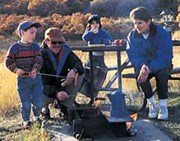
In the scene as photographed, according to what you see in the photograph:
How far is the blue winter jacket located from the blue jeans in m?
1.22

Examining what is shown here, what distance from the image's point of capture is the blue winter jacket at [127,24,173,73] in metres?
6.40

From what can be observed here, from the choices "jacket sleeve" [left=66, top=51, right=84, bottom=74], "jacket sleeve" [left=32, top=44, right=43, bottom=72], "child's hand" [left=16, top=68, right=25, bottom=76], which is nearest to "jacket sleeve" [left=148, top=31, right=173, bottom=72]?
"jacket sleeve" [left=66, top=51, right=84, bottom=74]

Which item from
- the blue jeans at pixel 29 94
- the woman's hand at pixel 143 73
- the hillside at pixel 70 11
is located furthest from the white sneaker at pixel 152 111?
the hillside at pixel 70 11

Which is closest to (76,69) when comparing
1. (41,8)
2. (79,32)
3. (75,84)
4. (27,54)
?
(75,84)

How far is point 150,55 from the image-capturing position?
6543 millimetres

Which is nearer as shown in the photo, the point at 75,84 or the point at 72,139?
the point at 72,139

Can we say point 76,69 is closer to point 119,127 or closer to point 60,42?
point 60,42

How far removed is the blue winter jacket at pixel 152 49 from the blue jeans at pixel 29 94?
1218 mm

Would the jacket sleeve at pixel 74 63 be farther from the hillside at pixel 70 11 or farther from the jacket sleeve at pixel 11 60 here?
the hillside at pixel 70 11

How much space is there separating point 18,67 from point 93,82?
146cm

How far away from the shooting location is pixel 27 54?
20.4 feet

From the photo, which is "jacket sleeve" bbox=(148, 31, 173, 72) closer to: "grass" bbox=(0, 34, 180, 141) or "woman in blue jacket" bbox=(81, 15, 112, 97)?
"grass" bbox=(0, 34, 180, 141)

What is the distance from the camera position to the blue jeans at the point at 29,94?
6.23m

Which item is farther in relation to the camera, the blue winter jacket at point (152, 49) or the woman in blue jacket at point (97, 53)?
the woman in blue jacket at point (97, 53)
